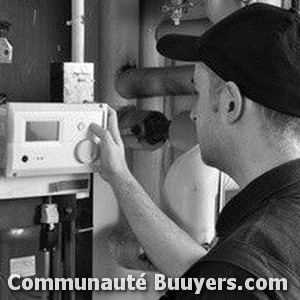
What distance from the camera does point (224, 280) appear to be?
632 millimetres

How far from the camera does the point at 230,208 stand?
812 mm

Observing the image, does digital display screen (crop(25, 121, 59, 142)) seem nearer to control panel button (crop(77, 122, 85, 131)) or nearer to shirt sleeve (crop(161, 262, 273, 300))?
control panel button (crop(77, 122, 85, 131))

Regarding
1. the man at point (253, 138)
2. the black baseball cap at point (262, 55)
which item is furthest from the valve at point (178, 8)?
the black baseball cap at point (262, 55)

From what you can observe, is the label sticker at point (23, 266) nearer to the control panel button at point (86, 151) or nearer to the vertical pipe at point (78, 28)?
the control panel button at point (86, 151)

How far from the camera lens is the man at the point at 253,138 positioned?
2.12ft

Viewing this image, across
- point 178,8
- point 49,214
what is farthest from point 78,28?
point 49,214

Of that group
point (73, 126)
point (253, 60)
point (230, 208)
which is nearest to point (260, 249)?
point (230, 208)

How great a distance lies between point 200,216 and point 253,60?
1.98 feet

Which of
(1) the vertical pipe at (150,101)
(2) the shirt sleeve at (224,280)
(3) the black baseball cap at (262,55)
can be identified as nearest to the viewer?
(2) the shirt sleeve at (224,280)

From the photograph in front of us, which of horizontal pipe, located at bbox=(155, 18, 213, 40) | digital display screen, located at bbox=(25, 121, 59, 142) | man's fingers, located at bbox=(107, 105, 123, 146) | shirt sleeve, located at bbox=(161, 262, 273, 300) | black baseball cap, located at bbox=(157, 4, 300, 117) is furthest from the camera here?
horizontal pipe, located at bbox=(155, 18, 213, 40)

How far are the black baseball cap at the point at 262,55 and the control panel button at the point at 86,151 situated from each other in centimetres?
40

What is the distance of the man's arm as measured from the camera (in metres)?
1.14

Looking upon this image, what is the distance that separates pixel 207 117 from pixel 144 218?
→ 14.5 inches

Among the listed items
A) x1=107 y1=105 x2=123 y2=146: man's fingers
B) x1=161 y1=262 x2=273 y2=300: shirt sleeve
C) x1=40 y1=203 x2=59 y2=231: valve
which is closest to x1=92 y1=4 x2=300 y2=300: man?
x1=161 y1=262 x2=273 y2=300: shirt sleeve
